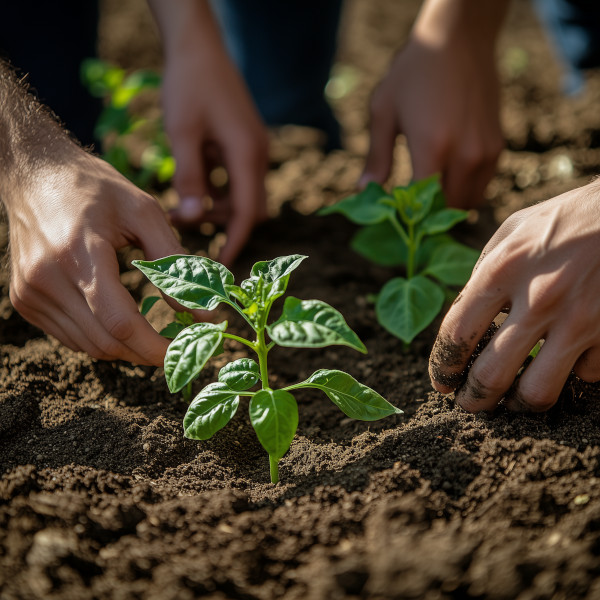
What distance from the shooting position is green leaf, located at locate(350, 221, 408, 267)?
232cm

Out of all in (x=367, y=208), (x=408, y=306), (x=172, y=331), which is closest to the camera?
(x=172, y=331)

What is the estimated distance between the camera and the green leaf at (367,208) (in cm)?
210

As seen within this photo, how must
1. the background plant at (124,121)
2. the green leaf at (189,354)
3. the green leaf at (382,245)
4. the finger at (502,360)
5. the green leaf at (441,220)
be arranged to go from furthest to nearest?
the background plant at (124,121) → the green leaf at (382,245) → the green leaf at (441,220) → the finger at (502,360) → the green leaf at (189,354)

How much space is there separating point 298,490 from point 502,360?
634mm

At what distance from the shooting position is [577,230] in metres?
1.44

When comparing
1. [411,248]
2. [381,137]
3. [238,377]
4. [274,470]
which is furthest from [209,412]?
[381,137]

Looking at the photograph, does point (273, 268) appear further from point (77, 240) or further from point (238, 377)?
point (77, 240)

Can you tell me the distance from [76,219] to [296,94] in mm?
2611

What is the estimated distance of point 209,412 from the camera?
1456 mm

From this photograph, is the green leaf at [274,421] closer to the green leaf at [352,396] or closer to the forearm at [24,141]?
the green leaf at [352,396]

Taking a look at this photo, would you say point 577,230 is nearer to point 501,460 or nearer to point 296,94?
point 501,460

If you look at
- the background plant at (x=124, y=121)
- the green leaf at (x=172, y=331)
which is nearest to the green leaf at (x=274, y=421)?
the green leaf at (x=172, y=331)

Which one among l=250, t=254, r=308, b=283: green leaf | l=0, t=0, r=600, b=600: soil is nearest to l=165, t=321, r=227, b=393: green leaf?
l=250, t=254, r=308, b=283: green leaf

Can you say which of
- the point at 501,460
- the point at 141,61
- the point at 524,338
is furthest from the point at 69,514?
the point at 141,61
